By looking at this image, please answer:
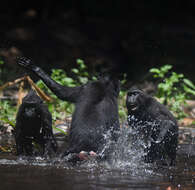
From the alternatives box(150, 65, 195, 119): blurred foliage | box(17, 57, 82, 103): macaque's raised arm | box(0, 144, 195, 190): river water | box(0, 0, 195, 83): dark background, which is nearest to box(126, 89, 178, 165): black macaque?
box(0, 144, 195, 190): river water

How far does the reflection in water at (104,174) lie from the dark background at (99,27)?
2049 mm

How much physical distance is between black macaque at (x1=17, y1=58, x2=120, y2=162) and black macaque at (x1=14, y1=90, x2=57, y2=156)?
2.22 ft

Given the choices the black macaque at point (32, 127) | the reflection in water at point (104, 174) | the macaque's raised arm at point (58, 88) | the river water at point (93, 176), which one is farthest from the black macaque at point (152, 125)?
the black macaque at point (32, 127)

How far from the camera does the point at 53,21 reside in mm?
1472

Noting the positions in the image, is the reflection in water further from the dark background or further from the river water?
the dark background

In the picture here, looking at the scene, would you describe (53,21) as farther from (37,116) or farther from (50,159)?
(37,116)

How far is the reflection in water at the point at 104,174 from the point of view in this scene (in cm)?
364

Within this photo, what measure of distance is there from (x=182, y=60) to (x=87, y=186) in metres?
2.22

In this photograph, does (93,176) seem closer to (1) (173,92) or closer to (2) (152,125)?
(2) (152,125)

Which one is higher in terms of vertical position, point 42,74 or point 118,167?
point 42,74

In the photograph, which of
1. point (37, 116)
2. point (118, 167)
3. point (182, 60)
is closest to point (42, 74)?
point (37, 116)

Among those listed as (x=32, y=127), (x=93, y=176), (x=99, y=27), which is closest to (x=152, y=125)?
(x=32, y=127)

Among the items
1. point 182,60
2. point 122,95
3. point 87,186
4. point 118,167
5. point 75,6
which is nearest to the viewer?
point 75,6

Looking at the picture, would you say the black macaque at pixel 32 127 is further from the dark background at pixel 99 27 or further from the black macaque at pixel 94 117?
the dark background at pixel 99 27
